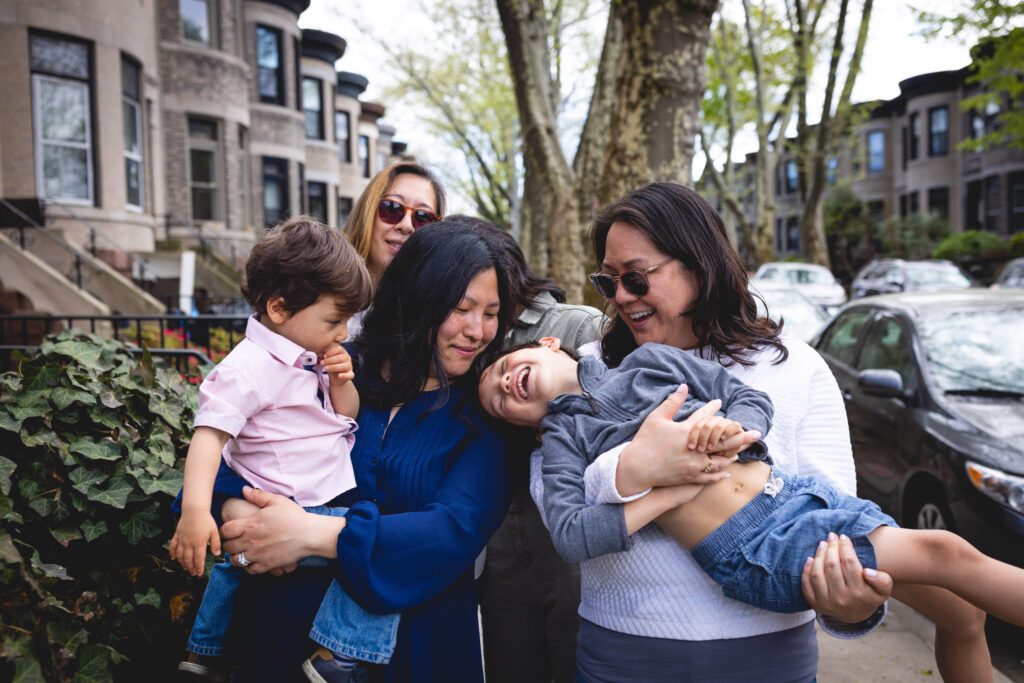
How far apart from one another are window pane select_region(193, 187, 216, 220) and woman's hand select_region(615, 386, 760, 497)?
67.3 feet

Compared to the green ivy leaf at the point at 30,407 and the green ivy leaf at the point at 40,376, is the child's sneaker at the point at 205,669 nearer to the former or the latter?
the green ivy leaf at the point at 30,407

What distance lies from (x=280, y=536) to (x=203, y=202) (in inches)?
797

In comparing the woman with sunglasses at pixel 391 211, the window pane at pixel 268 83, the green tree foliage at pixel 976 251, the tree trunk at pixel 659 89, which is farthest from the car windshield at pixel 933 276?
the woman with sunglasses at pixel 391 211

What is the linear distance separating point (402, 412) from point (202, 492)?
604 millimetres

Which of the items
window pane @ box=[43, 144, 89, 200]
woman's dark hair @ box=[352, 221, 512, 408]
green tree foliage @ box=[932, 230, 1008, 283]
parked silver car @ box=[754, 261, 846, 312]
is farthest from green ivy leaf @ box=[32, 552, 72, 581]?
green tree foliage @ box=[932, 230, 1008, 283]

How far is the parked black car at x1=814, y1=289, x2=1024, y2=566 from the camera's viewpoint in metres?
4.08

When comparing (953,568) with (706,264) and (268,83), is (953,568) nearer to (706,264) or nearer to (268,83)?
(706,264)

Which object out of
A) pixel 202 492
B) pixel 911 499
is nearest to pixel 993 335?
pixel 911 499

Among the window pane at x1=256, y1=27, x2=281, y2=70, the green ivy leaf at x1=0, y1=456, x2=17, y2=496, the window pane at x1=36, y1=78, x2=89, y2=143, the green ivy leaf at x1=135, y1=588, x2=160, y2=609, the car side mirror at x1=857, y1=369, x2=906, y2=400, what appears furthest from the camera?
the window pane at x1=256, y1=27, x2=281, y2=70

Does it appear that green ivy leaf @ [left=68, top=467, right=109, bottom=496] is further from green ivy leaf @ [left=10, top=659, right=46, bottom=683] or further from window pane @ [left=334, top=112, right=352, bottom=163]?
window pane @ [left=334, top=112, right=352, bottom=163]

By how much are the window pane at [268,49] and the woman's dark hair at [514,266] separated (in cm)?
2389

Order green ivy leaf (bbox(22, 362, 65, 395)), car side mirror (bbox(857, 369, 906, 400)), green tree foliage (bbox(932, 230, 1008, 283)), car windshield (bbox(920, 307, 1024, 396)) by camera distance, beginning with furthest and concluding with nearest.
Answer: green tree foliage (bbox(932, 230, 1008, 283)), car side mirror (bbox(857, 369, 906, 400)), car windshield (bbox(920, 307, 1024, 396)), green ivy leaf (bbox(22, 362, 65, 395))

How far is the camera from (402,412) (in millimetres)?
2326

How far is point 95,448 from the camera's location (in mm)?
2512
